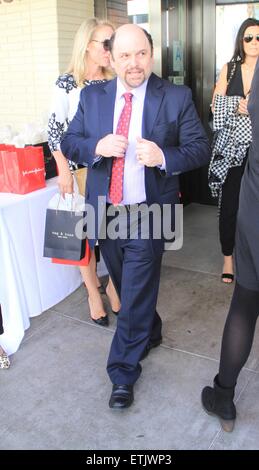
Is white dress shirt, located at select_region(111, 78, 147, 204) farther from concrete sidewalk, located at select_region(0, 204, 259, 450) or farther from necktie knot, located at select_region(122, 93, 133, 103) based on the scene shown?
concrete sidewalk, located at select_region(0, 204, 259, 450)

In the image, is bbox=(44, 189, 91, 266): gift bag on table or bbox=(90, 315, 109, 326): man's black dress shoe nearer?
bbox=(44, 189, 91, 266): gift bag on table

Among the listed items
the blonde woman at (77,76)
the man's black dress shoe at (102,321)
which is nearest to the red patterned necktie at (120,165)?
the blonde woman at (77,76)

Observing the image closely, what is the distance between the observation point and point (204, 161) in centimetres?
233

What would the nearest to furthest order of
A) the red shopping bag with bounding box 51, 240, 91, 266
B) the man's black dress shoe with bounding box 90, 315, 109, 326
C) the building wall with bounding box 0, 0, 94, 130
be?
the red shopping bag with bounding box 51, 240, 91, 266, the man's black dress shoe with bounding box 90, 315, 109, 326, the building wall with bounding box 0, 0, 94, 130

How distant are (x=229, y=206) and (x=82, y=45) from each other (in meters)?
1.57

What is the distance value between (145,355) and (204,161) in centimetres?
121

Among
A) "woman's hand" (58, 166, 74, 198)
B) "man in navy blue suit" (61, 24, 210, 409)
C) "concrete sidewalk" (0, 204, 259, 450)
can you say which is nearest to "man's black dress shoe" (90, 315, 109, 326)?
"concrete sidewalk" (0, 204, 259, 450)

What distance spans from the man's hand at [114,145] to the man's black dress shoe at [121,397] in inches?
45.3

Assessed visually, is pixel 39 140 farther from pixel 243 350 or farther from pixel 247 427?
pixel 247 427

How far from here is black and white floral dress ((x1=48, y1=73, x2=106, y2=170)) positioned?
2977mm

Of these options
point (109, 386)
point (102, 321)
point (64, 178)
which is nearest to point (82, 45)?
point (64, 178)

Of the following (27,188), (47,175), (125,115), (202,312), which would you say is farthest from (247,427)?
(47,175)

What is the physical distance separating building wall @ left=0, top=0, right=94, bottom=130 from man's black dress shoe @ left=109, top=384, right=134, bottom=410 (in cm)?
232

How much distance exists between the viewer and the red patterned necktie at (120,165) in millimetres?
2266
